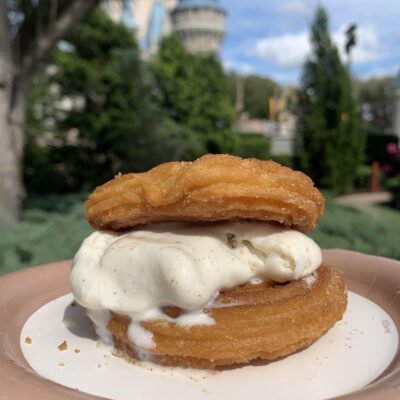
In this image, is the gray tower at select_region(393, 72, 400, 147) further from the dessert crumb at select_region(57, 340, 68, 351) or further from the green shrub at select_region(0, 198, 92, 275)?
the dessert crumb at select_region(57, 340, 68, 351)

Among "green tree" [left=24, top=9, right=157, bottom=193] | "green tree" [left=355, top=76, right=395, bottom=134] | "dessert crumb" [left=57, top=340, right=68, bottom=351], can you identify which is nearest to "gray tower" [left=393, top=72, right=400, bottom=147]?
"green tree" [left=24, top=9, right=157, bottom=193]

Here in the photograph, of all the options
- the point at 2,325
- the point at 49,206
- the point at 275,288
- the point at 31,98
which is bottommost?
the point at 49,206

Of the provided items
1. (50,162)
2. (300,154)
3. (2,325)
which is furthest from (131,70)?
(2,325)

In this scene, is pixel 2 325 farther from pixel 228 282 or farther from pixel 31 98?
pixel 31 98

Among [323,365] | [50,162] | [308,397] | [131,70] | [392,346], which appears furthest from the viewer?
[131,70]

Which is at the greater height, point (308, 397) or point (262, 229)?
point (262, 229)

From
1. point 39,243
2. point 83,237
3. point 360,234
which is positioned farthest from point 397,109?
point 39,243
